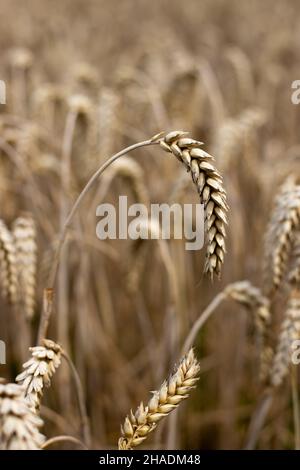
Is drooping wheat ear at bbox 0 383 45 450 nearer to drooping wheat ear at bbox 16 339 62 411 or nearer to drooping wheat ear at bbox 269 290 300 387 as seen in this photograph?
drooping wheat ear at bbox 16 339 62 411

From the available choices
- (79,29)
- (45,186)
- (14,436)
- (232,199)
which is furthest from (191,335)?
(79,29)

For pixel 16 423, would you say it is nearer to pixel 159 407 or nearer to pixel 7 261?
pixel 159 407

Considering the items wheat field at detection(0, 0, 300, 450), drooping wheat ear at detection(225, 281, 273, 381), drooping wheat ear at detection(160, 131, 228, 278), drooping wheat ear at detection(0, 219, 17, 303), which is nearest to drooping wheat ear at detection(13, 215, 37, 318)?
wheat field at detection(0, 0, 300, 450)

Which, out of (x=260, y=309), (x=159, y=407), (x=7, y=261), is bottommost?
(x=159, y=407)

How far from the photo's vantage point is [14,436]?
2.87 ft

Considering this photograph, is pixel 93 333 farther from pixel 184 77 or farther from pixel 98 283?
pixel 184 77

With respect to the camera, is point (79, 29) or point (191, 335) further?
point (79, 29)

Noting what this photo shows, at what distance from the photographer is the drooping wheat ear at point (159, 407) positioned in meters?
1.10

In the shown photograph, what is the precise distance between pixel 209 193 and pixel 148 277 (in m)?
2.15

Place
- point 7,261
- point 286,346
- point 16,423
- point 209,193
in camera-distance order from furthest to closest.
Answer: point 286,346 → point 7,261 → point 209,193 → point 16,423

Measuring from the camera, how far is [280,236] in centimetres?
142

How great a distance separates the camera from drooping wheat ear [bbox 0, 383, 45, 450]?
2.85ft

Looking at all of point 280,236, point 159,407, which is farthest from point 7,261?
point 280,236
